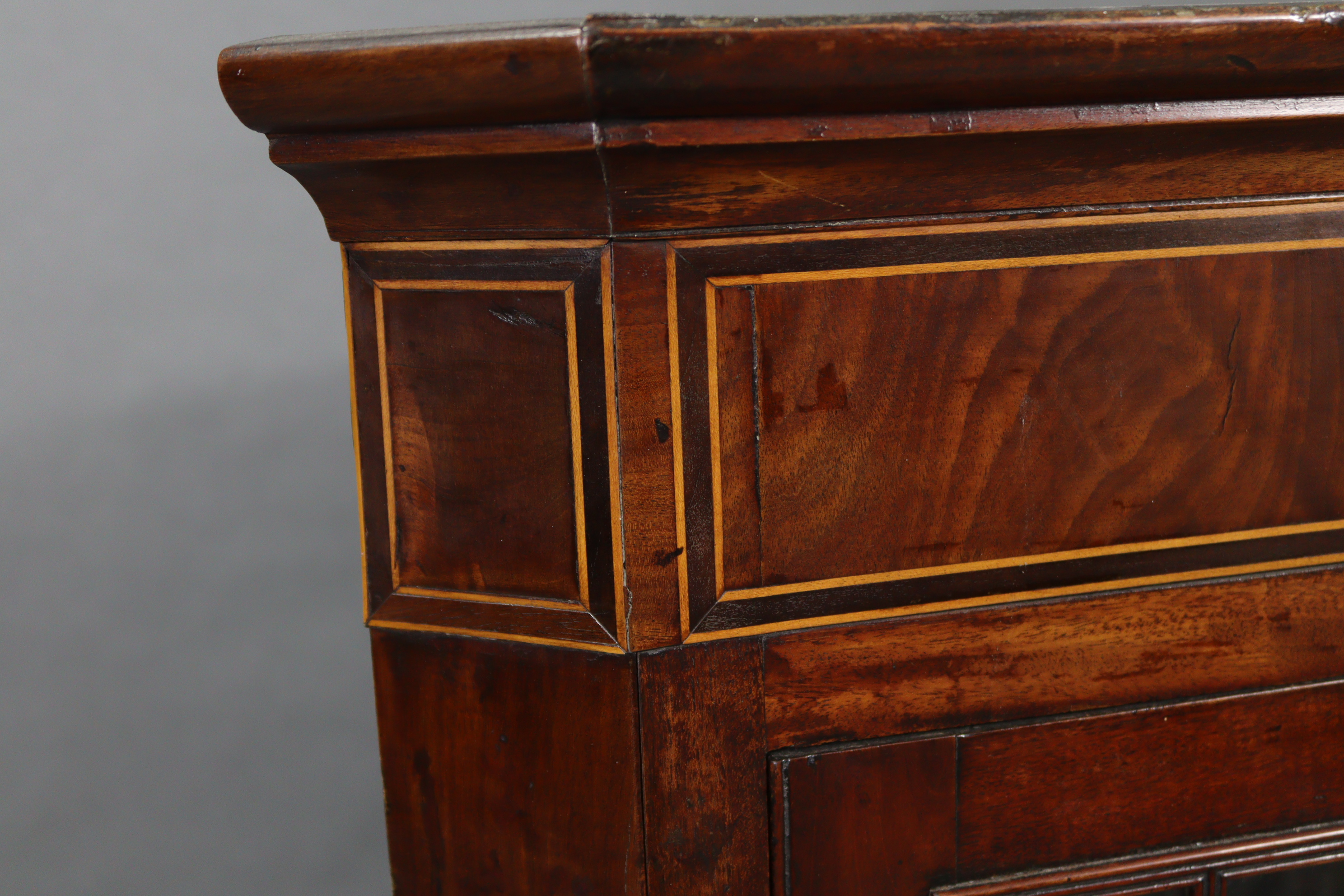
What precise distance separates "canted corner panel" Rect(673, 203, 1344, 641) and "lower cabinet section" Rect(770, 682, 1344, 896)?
0.29ft

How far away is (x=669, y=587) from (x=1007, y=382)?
22cm

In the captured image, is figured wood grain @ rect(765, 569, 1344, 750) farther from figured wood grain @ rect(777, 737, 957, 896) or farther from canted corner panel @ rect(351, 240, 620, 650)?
canted corner panel @ rect(351, 240, 620, 650)

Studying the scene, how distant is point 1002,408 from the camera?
2.39 ft

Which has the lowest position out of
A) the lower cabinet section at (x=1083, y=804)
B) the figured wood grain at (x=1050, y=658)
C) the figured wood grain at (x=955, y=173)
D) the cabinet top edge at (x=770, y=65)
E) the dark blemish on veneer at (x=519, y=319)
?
the lower cabinet section at (x=1083, y=804)

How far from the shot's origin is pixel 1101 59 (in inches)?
25.2

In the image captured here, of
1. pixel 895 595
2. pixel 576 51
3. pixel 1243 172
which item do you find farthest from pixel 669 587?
pixel 1243 172

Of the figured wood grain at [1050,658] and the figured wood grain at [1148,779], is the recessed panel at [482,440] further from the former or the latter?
the figured wood grain at [1148,779]

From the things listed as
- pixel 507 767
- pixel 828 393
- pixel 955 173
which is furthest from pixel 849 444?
pixel 507 767

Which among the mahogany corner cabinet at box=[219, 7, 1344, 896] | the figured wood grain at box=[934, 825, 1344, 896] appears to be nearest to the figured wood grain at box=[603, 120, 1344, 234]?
the mahogany corner cabinet at box=[219, 7, 1344, 896]

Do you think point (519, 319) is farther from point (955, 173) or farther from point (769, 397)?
point (955, 173)

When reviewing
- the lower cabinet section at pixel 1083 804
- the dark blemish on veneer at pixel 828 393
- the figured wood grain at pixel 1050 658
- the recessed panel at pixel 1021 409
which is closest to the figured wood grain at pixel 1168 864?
the lower cabinet section at pixel 1083 804

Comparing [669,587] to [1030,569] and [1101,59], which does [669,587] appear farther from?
[1101,59]

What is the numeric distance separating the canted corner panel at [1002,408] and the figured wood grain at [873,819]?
0.09m

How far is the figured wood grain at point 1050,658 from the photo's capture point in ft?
2.42
